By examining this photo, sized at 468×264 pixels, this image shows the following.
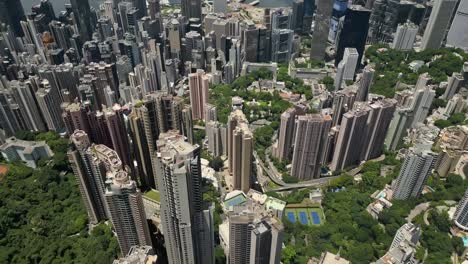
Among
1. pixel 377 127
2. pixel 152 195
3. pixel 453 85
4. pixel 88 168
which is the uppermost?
pixel 88 168

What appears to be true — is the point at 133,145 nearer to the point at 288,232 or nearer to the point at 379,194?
the point at 288,232

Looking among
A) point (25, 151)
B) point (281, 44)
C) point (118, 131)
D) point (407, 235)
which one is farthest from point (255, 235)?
point (281, 44)

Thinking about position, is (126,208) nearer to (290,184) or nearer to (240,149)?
(240,149)

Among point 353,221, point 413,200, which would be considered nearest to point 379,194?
point 413,200

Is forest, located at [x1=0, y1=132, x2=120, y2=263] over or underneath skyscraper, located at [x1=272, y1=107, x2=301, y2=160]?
underneath

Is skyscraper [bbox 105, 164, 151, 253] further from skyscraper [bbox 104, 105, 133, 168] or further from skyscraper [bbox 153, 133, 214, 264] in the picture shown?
skyscraper [bbox 104, 105, 133, 168]

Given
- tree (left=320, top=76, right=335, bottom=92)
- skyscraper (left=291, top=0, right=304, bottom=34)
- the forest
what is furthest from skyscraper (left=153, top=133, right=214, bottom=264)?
skyscraper (left=291, top=0, right=304, bottom=34)

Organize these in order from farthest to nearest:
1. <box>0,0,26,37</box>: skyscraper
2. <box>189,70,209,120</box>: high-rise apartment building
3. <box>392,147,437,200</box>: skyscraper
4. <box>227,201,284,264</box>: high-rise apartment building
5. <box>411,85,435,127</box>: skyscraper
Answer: <box>0,0,26,37</box>: skyscraper < <box>189,70,209,120</box>: high-rise apartment building < <box>411,85,435,127</box>: skyscraper < <box>392,147,437,200</box>: skyscraper < <box>227,201,284,264</box>: high-rise apartment building
